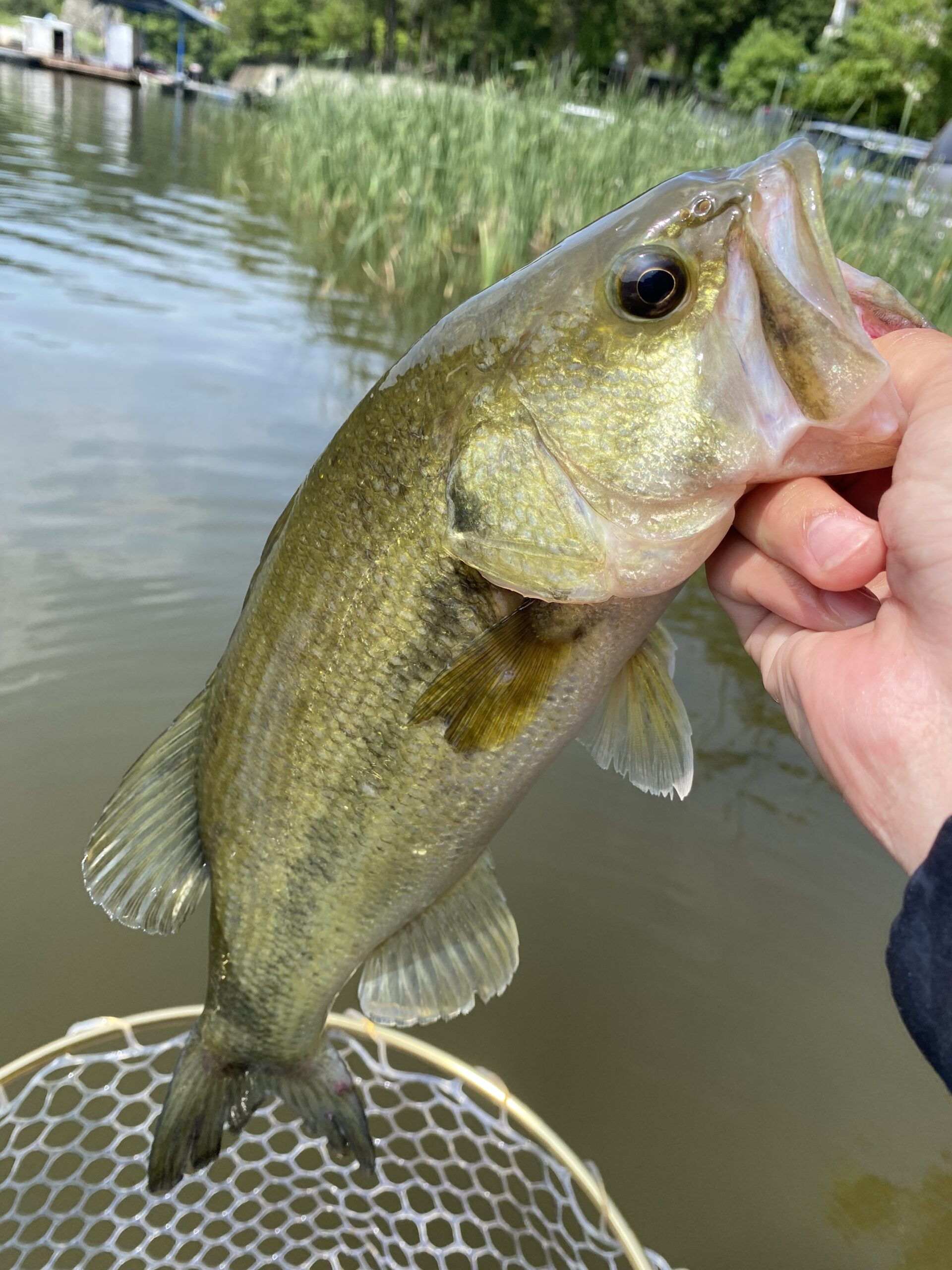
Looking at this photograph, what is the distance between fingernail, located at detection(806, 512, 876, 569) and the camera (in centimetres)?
133

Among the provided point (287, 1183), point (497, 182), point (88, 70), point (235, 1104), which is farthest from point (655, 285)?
point (88, 70)

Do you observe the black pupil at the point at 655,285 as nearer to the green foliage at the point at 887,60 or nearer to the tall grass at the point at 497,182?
the tall grass at the point at 497,182

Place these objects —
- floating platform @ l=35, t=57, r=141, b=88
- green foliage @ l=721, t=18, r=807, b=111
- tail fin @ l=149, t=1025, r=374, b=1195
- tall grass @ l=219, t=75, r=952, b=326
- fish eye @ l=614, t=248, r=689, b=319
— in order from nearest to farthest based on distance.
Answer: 1. fish eye @ l=614, t=248, r=689, b=319
2. tail fin @ l=149, t=1025, r=374, b=1195
3. tall grass @ l=219, t=75, r=952, b=326
4. green foliage @ l=721, t=18, r=807, b=111
5. floating platform @ l=35, t=57, r=141, b=88

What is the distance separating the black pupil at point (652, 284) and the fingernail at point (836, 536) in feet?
1.30

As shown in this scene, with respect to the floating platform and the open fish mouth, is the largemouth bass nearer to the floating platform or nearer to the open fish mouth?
the open fish mouth

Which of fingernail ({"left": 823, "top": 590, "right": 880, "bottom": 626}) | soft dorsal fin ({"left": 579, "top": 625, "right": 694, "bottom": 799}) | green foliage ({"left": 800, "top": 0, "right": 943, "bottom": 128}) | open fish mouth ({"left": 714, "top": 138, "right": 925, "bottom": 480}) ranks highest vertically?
green foliage ({"left": 800, "top": 0, "right": 943, "bottom": 128})

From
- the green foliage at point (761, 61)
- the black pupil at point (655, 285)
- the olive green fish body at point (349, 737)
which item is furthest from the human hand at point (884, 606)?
the green foliage at point (761, 61)

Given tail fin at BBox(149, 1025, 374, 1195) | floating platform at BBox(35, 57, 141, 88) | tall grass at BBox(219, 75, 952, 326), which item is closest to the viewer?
tail fin at BBox(149, 1025, 374, 1195)

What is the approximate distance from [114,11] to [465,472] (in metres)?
80.8

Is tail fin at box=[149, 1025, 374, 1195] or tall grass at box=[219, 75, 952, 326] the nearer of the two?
tail fin at box=[149, 1025, 374, 1195]

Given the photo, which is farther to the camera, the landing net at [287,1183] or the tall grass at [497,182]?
the tall grass at [497,182]

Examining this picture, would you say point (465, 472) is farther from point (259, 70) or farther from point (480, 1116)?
point (259, 70)

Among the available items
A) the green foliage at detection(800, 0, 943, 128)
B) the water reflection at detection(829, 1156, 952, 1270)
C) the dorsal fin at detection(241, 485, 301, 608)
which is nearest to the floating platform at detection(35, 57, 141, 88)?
the green foliage at detection(800, 0, 943, 128)

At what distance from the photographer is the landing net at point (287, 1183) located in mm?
1905
